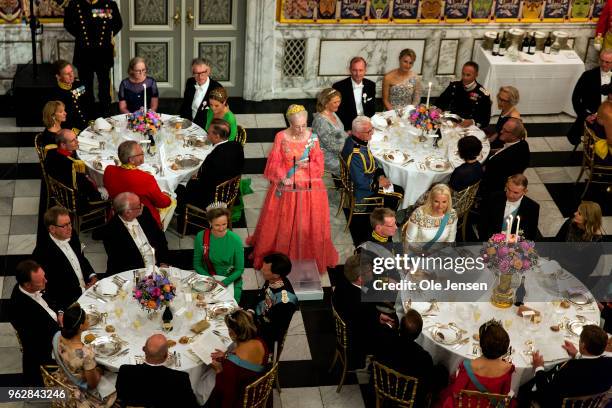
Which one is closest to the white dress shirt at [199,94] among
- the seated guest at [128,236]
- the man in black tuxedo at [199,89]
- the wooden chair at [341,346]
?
the man in black tuxedo at [199,89]

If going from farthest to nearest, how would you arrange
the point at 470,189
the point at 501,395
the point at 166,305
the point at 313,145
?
the point at 470,189, the point at 313,145, the point at 166,305, the point at 501,395

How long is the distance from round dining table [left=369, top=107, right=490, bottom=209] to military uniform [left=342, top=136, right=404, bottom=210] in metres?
0.14

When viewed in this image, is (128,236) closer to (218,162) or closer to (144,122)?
(218,162)

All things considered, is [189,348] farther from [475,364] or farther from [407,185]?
[407,185]

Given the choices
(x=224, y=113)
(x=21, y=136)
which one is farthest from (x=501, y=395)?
(x=21, y=136)

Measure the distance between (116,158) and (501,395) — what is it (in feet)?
15.0

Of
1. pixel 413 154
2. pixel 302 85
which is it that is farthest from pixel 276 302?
pixel 302 85

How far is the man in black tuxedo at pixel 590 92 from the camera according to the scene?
10.8 m

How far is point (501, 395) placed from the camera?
5.87 metres

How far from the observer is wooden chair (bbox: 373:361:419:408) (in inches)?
244

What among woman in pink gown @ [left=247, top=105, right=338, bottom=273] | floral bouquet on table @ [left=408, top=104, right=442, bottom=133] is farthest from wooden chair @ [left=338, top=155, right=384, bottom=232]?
floral bouquet on table @ [left=408, top=104, right=442, bottom=133]

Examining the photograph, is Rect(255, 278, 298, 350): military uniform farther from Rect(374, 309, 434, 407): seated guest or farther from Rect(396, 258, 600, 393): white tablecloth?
Rect(396, 258, 600, 393): white tablecloth

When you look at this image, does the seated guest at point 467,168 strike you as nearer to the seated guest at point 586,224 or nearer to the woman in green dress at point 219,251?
the seated guest at point 586,224

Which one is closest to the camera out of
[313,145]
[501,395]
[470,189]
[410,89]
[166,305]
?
[501,395]
